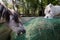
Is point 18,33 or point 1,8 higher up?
point 1,8

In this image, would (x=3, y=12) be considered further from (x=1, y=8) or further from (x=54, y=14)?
(x=54, y=14)

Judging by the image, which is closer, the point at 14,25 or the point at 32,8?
the point at 14,25

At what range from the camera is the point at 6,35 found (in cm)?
98

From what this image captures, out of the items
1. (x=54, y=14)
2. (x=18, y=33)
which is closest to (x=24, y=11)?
(x=54, y=14)

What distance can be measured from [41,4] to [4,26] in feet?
37.2

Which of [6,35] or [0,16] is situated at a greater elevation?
[0,16]

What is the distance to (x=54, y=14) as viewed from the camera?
1066cm

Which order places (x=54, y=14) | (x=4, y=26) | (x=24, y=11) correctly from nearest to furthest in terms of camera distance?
(x=4, y=26), (x=54, y=14), (x=24, y=11)

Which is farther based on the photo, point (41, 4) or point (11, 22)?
point (41, 4)

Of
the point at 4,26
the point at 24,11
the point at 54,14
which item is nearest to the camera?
the point at 4,26

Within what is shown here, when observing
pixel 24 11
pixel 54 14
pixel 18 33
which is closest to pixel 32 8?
pixel 24 11

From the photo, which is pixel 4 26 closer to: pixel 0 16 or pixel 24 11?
pixel 0 16

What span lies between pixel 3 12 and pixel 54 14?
9.86 m

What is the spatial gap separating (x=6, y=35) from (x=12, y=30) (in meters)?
0.05
